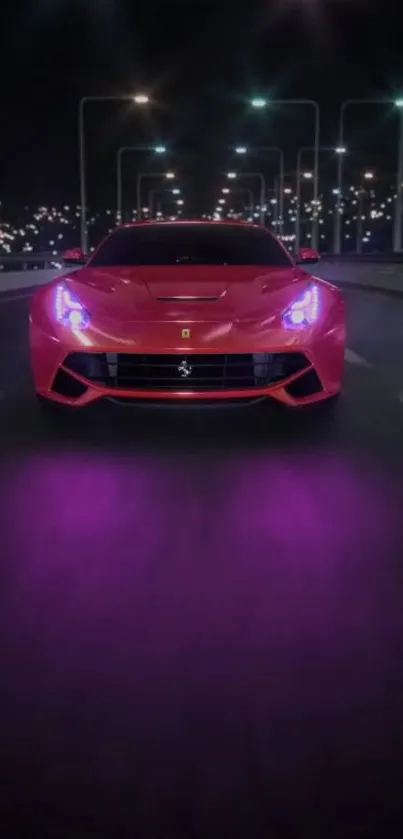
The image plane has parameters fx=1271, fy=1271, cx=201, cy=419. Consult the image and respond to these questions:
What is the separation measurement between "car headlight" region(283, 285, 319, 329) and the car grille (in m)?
0.22

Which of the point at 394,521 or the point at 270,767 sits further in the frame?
the point at 394,521

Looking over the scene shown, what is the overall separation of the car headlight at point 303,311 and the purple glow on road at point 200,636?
1.32 metres

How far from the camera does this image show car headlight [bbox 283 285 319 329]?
7738 millimetres

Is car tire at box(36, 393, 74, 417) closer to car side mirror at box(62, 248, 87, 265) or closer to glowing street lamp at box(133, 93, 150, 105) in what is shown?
car side mirror at box(62, 248, 87, 265)

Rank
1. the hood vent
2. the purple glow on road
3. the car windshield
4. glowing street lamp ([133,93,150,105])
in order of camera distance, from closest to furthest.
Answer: the purple glow on road, the hood vent, the car windshield, glowing street lamp ([133,93,150,105])

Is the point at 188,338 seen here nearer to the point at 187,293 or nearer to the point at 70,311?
the point at 187,293

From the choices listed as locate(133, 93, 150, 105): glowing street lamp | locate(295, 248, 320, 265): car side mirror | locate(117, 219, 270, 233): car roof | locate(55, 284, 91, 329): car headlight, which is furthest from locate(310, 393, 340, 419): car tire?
locate(133, 93, 150, 105): glowing street lamp

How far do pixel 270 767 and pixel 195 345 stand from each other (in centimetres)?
464

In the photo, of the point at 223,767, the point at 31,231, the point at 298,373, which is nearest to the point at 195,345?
the point at 298,373

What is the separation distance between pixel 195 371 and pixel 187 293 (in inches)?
20.8

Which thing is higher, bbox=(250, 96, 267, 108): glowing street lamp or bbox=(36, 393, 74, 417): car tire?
bbox=(250, 96, 267, 108): glowing street lamp

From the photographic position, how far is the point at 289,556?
16.9 feet

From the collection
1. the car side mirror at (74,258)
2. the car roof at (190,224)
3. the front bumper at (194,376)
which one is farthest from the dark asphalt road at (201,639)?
the car side mirror at (74,258)

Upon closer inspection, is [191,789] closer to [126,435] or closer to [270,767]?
[270,767]
